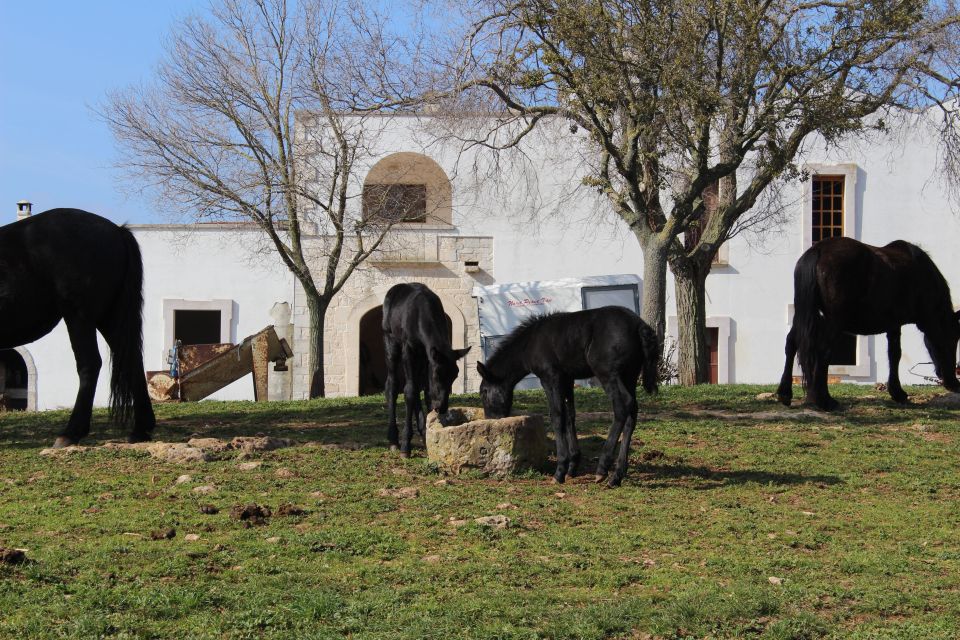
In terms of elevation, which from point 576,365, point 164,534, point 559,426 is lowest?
point 164,534

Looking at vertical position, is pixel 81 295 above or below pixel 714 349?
above

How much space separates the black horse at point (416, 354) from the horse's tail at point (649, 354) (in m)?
1.98

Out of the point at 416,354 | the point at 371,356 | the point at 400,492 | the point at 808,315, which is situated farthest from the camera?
the point at 371,356

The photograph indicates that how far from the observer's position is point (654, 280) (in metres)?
17.4

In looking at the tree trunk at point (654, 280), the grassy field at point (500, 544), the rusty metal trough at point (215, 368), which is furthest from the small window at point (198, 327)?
the grassy field at point (500, 544)

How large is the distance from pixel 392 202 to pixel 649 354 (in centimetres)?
1496

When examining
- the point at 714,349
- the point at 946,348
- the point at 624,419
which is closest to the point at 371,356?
the point at 714,349

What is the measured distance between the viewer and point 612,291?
82.5 feet

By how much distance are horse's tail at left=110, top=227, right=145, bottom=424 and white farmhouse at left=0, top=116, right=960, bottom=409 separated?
→ 16.1 m

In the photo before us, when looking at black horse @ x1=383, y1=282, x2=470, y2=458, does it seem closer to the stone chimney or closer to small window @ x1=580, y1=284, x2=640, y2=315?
small window @ x1=580, y1=284, x2=640, y2=315

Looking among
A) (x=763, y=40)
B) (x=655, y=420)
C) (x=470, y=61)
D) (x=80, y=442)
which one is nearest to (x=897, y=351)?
(x=655, y=420)

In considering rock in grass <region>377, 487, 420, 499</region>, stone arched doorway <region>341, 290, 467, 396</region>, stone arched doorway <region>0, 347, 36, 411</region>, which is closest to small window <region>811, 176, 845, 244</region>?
stone arched doorway <region>341, 290, 467, 396</region>

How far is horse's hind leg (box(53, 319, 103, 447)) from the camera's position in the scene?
11.0 metres

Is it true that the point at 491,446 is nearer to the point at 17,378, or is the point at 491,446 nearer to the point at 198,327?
the point at 198,327
